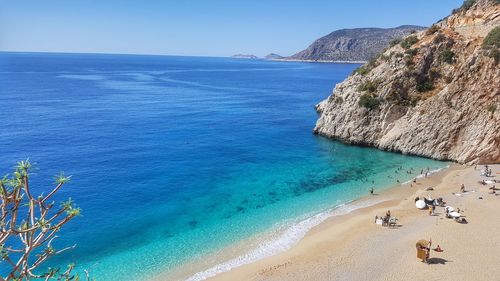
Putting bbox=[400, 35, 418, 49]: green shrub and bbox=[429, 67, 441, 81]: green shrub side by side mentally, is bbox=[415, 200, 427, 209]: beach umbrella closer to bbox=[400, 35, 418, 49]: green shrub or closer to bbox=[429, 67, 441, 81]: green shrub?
bbox=[429, 67, 441, 81]: green shrub

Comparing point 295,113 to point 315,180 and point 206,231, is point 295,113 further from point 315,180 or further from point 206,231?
point 206,231

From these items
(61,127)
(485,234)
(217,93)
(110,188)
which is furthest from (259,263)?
(217,93)

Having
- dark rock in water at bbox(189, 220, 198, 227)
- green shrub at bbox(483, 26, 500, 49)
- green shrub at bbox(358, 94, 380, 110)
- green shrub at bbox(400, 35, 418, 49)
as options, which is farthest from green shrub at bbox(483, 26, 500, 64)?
dark rock in water at bbox(189, 220, 198, 227)

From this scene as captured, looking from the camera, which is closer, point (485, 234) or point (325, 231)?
point (485, 234)

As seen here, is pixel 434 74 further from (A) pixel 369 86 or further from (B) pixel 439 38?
(A) pixel 369 86

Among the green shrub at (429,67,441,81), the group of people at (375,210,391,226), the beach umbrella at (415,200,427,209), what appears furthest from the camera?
the green shrub at (429,67,441,81)
